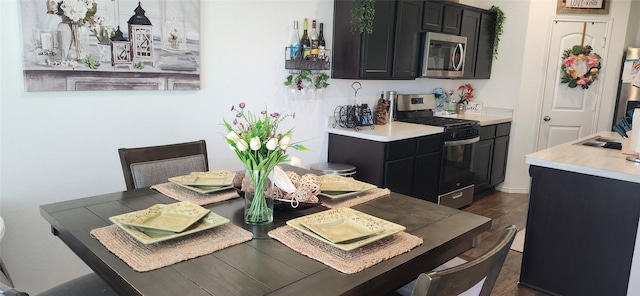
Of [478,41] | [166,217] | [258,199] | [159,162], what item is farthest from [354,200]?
[478,41]

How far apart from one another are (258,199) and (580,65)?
459 cm

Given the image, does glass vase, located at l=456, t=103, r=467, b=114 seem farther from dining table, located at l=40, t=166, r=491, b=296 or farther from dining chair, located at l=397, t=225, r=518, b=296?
dining chair, located at l=397, t=225, r=518, b=296

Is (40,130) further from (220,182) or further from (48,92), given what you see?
(220,182)

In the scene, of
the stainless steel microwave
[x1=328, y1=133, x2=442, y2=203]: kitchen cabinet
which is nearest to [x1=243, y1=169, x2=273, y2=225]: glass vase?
[x1=328, y1=133, x2=442, y2=203]: kitchen cabinet

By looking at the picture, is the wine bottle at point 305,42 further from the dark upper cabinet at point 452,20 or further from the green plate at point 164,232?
the green plate at point 164,232

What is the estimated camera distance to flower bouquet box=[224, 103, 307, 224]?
5.05 feet

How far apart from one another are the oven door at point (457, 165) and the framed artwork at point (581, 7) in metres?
1.79

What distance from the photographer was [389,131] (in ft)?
12.2

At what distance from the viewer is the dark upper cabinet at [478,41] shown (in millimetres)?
4640

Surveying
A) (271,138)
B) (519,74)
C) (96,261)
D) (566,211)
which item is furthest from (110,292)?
(519,74)

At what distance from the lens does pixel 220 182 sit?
2.04m

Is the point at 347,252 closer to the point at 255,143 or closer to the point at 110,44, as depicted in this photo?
the point at 255,143

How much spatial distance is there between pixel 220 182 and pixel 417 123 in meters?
2.74

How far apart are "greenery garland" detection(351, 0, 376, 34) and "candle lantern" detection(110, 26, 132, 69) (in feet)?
5.78
